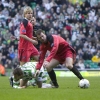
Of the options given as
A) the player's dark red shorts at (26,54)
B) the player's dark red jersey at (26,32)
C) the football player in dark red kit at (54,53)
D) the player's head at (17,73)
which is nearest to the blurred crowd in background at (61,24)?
the player's dark red shorts at (26,54)

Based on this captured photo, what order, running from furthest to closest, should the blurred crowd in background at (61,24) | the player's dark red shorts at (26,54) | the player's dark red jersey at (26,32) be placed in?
the blurred crowd in background at (61,24) → the player's dark red shorts at (26,54) → the player's dark red jersey at (26,32)

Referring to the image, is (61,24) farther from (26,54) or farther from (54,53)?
(54,53)

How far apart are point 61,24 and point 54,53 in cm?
1875

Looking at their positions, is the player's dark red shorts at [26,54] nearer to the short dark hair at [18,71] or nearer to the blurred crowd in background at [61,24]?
the short dark hair at [18,71]

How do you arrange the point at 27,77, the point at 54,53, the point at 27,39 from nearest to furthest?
the point at 54,53 → the point at 27,77 → the point at 27,39

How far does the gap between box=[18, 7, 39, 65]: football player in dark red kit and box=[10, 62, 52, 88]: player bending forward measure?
→ 93 cm

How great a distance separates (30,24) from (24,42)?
61 centimetres

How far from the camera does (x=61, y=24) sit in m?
31.3

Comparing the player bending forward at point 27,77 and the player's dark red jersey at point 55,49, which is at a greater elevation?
the player's dark red jersey at point 55,49

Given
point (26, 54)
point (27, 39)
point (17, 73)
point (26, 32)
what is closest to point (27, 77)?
point (17, 73)

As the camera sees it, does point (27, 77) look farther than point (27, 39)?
No

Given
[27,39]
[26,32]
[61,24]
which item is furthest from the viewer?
[61,24]

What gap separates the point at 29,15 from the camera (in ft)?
46.1

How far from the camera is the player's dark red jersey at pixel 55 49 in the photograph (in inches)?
500
